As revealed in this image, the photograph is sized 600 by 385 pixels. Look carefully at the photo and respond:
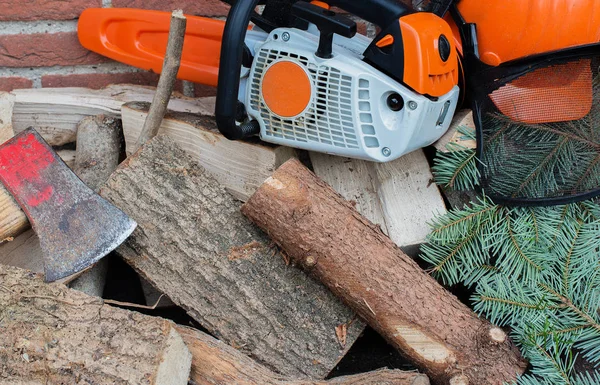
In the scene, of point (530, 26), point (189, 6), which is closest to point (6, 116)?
point (189, 6)

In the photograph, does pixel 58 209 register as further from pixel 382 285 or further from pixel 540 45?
pixel 540 45

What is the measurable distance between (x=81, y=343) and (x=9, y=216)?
440 millimetres

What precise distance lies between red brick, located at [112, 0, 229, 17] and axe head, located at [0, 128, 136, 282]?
1.80 ft

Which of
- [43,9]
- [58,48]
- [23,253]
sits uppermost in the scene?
[43,9]

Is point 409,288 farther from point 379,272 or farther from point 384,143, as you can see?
point 384,143

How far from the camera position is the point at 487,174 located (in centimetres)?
156

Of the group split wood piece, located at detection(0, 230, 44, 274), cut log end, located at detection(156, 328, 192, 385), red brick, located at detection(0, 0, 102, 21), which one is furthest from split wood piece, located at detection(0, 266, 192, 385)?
red brick, located at detection(0, 0, 102, 21)

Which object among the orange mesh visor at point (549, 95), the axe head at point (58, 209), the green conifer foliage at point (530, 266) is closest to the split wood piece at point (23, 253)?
the axe head at point (58, 209)

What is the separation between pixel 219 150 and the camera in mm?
1665

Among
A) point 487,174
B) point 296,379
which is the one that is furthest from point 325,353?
point 487,174

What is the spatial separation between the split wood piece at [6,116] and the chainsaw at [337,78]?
0.56 metres

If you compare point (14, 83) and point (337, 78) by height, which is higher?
point (337, 78)

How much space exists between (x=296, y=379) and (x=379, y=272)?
0.30 metres

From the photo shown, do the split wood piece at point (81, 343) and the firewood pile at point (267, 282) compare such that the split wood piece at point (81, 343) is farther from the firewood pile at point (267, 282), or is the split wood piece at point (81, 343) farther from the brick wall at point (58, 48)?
the brick wall at point (58, 48)
